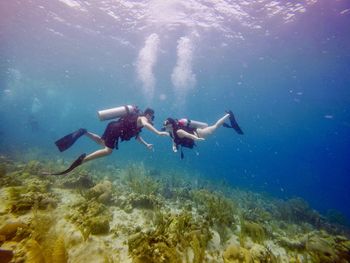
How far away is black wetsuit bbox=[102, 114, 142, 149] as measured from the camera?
7371mm

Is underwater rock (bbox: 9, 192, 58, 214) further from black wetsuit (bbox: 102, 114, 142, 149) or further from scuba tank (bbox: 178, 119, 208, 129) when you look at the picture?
scuba tank (bbox: 178, 119, 208, 129)

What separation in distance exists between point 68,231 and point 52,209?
1444 mm

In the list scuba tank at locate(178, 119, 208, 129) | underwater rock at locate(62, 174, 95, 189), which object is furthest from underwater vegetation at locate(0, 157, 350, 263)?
scuba tank at locate(178, 119, 208, 129)

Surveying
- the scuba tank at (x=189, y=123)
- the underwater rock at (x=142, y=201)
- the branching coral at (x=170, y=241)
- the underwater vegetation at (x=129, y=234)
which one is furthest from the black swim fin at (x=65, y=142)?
the branching coral at (x=170, y=241)

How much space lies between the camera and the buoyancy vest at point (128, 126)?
7.43 metres

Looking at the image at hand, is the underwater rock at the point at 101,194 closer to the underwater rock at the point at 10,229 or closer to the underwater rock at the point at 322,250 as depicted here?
the underwater rock at the point at 10,229

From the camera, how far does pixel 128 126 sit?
744cm

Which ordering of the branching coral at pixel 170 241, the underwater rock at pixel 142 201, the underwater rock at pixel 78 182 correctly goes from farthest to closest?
1. the underwater rock at pixel 78 182
2. the underwater rock at pixel 142 201
3. the branching coral at pixel 170 241

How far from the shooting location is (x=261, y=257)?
4484 millimetres

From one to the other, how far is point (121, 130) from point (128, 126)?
0.97 feet

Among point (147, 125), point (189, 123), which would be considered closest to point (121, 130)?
point (147, 125)

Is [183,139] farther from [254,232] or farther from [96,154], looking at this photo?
[254,232]

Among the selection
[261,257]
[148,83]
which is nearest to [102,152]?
[261,257]

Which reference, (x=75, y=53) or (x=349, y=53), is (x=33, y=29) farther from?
(x=349, y=53)
